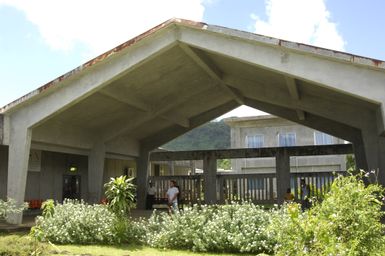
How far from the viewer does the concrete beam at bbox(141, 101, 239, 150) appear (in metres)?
22.0

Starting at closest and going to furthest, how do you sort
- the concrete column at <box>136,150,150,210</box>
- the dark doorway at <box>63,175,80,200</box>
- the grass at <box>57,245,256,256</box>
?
the grass at <box>57,245,256,256</box>
the dark doorway at <box>63,175,80,200</box>
the concrete column at <box>136,150,150,210</box>

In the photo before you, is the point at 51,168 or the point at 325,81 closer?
the point at 325,81

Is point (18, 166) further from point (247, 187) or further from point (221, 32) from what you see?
point (247, 187)

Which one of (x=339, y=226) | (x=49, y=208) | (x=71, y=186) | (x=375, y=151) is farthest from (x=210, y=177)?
(x=339, y=226)

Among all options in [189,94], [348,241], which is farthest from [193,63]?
[348,241]

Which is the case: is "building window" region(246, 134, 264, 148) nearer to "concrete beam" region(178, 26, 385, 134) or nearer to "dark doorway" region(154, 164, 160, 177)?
"dark doorway" region(154, 164, 160, 177)

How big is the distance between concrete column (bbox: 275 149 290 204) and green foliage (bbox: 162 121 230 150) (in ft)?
130

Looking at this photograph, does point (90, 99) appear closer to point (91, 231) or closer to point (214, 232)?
point (91, 231)

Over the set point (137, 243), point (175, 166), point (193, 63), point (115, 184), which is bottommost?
point (137, 243)

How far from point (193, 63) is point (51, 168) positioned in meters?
8.94

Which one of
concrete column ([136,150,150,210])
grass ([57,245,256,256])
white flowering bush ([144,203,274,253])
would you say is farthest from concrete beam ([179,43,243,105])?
concrete column ([136,150,150,210])

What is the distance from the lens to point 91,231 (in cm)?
1156

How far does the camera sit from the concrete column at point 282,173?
66.7 ft

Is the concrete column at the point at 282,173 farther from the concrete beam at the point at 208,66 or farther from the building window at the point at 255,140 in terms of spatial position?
the building window at the point at 255,140
